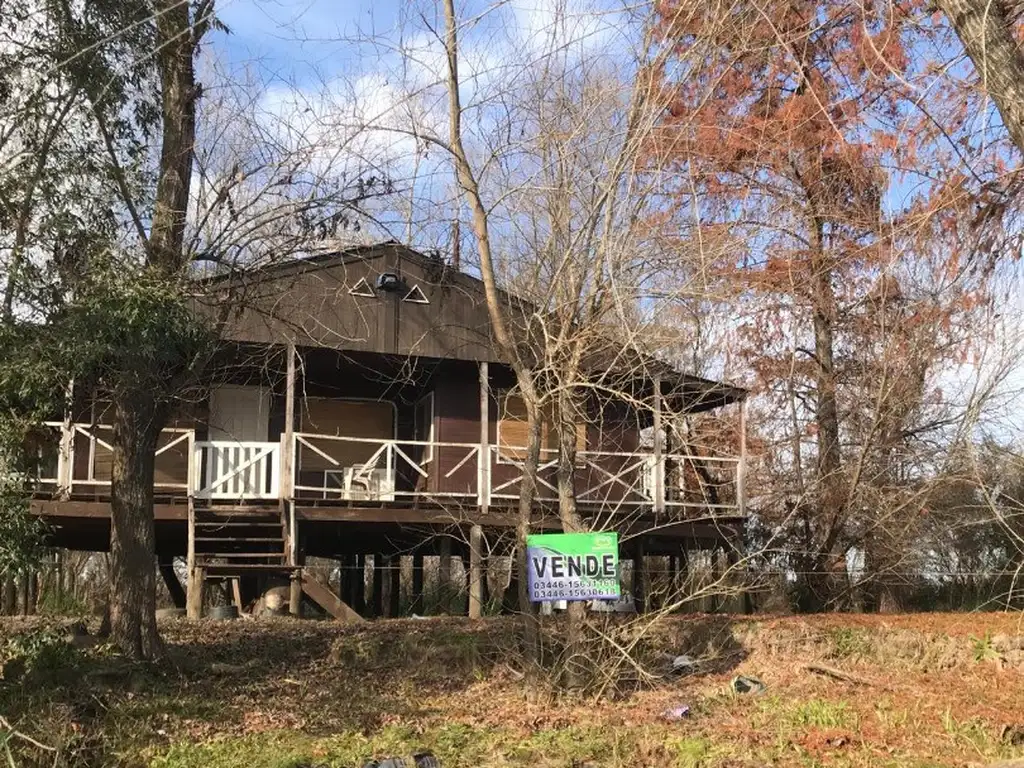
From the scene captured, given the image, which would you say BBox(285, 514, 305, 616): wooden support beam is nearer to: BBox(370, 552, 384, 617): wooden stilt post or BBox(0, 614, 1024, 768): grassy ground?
BBox(0, 614, 1024, 768): grassy ground

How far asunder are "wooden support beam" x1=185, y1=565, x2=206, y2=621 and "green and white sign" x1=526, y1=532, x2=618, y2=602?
5543mm

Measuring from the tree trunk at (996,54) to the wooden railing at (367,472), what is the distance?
7552mm

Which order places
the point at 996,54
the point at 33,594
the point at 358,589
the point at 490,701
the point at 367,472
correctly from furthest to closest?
the point at 358,589
the point at 33,594
the point at 367,472
the point at 490,701
the point at 996,54

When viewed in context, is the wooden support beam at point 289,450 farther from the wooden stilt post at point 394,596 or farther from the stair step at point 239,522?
the wooden stilt post at point 394,596

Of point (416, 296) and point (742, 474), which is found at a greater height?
point (416, 296)

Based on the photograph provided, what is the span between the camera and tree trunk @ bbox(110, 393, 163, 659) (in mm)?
9852

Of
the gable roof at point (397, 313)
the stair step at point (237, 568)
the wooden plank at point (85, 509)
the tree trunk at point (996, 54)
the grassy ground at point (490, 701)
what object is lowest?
the grassy ground at point (490, 701)

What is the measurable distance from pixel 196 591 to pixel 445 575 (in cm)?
414

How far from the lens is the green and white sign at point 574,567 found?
9.34m

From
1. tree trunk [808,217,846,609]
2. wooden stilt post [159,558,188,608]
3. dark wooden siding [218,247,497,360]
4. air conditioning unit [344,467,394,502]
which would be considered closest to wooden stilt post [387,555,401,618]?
air conditioning unit [344,467,394,502]

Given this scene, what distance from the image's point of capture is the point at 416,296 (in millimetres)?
16062

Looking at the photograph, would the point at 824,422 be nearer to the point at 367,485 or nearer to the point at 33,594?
the point at 367,485

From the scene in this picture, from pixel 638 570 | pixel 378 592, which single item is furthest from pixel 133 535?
pixel 378 592

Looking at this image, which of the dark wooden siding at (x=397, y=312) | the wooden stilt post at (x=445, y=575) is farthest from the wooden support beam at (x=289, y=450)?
the wooden stilt post at (x=445, y=575)
